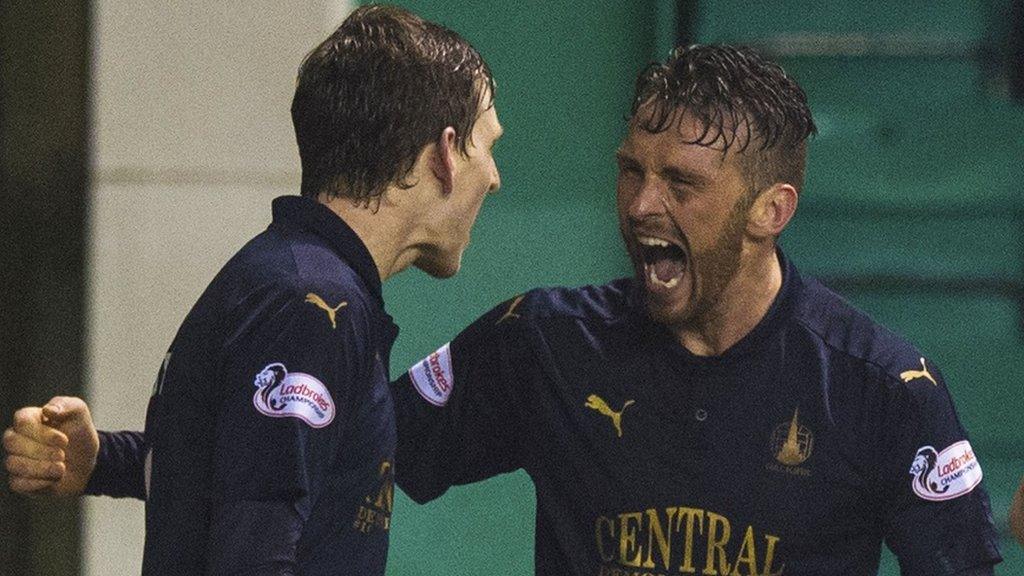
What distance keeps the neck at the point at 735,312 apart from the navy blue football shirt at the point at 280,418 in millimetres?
737

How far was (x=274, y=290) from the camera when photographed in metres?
2.66

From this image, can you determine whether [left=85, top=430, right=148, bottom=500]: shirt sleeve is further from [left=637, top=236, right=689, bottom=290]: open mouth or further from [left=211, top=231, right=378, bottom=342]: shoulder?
[left=637, top=236, right=689, bottom=290]: open mouth

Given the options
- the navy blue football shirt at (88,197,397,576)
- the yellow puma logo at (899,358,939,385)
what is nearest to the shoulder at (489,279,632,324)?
the yellow puma logo at (899,358,939,385)

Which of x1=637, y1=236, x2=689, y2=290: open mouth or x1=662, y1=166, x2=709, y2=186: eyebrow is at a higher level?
x1=662, y1=166, x2=709, y2=186: eyebrow

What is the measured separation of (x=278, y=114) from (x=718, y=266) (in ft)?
5.43

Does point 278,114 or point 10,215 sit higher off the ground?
point 278,114

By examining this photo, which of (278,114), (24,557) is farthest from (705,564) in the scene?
(24,557)

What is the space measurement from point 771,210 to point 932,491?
1.90ft

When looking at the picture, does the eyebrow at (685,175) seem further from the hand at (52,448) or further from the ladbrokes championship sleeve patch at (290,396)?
the hand at (52,448)

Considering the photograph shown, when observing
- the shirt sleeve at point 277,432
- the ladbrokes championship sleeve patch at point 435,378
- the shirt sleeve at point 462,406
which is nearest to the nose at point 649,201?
the shirt sleeve at point 462,406

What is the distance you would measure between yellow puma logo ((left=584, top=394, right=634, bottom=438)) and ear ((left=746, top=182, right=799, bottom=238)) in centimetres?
38

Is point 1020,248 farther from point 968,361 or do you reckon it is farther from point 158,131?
point 158,131

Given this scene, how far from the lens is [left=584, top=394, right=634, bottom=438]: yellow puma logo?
3.36m

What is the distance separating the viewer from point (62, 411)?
3051mm
